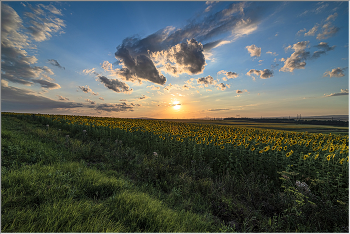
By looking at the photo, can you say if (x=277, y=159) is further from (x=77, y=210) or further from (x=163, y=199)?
(x=77, y=210)

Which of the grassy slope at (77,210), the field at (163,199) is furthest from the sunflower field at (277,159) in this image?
the grassy slope at (77,210)

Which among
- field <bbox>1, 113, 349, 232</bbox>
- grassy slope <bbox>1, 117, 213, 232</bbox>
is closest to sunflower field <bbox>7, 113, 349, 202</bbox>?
field <bbox>1, 113, 349, 232</bbox>

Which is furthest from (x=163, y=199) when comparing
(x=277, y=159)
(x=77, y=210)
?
(x=277, y=159)

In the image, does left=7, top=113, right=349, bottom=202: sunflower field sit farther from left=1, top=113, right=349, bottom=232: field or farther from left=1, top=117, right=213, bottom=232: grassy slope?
left=1, top=117, right=213, bottom=232: grassy slope

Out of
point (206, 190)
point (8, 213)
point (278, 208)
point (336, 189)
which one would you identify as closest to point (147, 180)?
point (206, 190)

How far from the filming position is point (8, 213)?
233 centimetres

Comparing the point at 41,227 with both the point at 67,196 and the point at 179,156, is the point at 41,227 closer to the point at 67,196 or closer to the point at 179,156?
the point at 67,196

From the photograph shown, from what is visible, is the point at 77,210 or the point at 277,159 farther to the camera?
the point at 277,159

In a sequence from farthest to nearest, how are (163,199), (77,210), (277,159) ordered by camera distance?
(277,159)
(163,199)
(77,210)

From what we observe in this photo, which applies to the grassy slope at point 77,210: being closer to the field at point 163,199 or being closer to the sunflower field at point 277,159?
the field at point 163,199

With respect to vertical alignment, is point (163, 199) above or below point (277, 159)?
below

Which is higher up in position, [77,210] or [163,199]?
[77,210]

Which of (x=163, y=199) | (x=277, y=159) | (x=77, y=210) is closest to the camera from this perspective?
(x=77, y=210)

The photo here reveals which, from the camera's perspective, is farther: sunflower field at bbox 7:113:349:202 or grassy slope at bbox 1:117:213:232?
sunflower field at bbox 7:113:349:202
